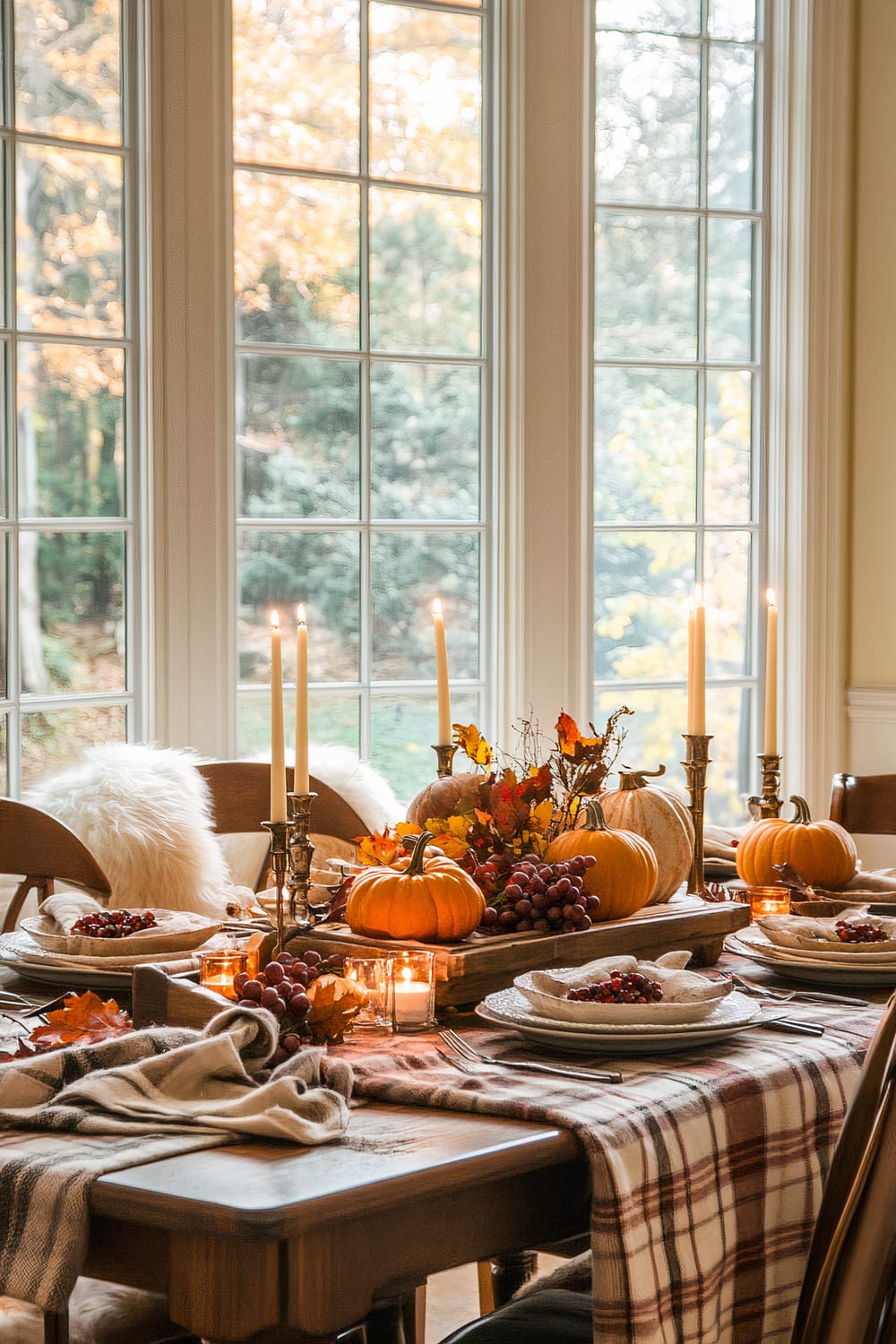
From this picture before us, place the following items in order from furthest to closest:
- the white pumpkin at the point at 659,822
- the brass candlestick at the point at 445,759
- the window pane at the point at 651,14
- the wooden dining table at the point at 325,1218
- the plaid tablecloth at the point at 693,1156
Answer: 1. the window pane at the point at 651,14
2. the brass candlestick at the point at 445,759
3. the white pumpkin at the point at 659,822
4. the plaid tablecloth at the point at 693,1156
5. the wooden dining table at the point at 325,1218

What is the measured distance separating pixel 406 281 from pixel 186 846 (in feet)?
Answer: 5.00

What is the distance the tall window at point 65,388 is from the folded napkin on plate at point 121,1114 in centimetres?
200

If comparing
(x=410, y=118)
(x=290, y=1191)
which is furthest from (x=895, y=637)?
(x=290, y=1191)

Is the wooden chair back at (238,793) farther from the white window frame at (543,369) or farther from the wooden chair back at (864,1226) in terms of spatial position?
the wooden chair back at (864,1226)

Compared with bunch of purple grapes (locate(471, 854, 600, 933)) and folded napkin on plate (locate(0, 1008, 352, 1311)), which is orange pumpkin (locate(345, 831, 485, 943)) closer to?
bunch of purple grapes (locate(471, 854, 600, 933))

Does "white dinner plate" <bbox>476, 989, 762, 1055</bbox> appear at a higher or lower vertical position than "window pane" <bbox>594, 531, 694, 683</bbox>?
lower

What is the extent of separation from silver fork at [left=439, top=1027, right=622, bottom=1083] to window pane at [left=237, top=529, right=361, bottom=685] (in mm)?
2111

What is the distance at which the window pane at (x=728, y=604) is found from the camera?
3939mm

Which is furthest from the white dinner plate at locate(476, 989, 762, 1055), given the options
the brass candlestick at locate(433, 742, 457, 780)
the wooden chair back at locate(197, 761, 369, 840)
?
the wooden chair back at locate(197, 761, 369, 840)

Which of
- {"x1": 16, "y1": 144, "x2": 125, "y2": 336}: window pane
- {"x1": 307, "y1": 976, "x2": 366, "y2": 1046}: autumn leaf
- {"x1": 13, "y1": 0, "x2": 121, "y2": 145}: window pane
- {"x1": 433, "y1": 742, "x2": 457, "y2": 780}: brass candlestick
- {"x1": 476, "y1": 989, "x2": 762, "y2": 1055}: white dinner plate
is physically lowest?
{"x1": 476, "y1": 989, "x2": 762, "y2": 1055}: white dinner plate

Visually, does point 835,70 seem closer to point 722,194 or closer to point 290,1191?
point 722,194

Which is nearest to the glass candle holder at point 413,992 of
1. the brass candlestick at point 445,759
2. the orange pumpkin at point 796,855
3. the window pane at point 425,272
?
the brass candlestick at point 445,759

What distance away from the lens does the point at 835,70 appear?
385 cm

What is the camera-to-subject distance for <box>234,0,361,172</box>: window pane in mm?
3371
